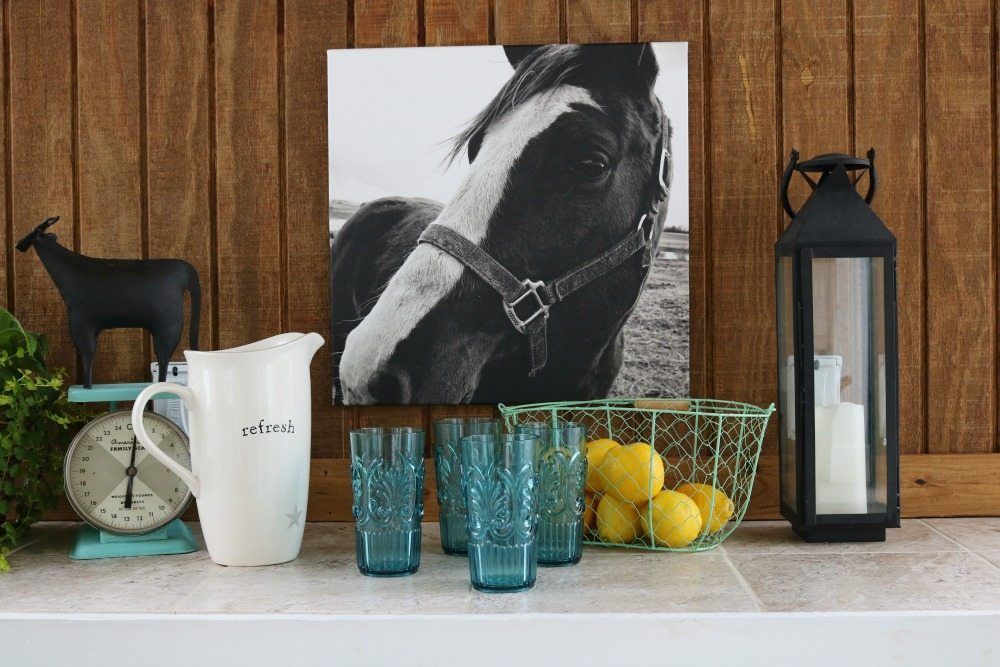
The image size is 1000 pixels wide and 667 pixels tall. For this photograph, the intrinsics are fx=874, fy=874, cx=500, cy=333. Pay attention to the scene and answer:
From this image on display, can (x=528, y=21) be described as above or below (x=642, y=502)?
above

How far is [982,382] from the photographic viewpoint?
1221 mm

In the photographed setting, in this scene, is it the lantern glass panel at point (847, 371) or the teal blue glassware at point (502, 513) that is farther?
the lantern glass panel at point (847, 371)

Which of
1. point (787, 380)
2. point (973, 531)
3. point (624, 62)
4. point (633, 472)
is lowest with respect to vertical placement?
point (973, 531)

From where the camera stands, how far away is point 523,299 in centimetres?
122

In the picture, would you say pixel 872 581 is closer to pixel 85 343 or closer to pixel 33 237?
pixel 85 343

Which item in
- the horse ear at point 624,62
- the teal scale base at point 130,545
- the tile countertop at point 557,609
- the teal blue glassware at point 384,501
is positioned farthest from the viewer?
the horse ear at point 624,62

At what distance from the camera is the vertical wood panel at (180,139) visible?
1.24 metres

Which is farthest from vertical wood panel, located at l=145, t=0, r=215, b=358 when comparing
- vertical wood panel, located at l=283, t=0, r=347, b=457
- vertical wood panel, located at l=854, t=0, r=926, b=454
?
vertical wood panel, located at l=854, t=0, r=926, b=454

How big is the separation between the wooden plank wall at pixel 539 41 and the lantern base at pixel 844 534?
0.15m

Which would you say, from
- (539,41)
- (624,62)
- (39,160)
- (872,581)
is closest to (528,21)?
(539,41)

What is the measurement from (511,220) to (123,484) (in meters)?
0.61

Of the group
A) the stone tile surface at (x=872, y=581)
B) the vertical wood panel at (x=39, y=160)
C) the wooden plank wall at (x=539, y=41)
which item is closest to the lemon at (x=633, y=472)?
the stone tile surface at (x=872, y=581)

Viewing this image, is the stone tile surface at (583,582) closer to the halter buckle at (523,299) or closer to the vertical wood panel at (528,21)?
the halter buckle at (523,299)

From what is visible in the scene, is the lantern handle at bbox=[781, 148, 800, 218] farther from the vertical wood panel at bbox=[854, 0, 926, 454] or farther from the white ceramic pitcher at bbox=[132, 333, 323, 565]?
the white ceramic pitcher at bbox=[132, 333, 323, 565]
